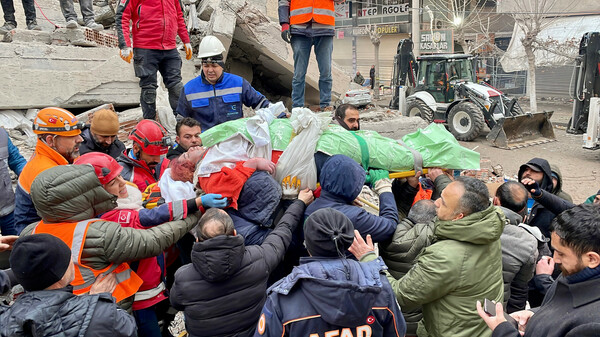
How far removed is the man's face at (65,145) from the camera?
116 inches

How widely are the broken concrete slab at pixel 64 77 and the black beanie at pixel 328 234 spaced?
5.29m

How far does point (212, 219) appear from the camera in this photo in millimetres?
2176

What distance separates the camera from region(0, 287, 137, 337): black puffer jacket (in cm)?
161

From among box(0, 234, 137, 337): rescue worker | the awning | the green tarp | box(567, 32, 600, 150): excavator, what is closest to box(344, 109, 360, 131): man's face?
the green tarp

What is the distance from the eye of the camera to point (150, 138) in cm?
312

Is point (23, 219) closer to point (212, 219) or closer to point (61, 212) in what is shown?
point (61, 212)

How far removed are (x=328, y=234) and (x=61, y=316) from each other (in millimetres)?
1109

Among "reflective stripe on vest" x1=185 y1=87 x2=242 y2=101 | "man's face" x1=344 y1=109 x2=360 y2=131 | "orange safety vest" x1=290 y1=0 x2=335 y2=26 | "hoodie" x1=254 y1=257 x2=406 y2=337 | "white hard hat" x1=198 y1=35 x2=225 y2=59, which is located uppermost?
"orange safety vest" x1=290 y1=0 x2=335 y2=26

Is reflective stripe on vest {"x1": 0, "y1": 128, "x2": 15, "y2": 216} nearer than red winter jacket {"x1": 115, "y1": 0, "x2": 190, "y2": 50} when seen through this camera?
Yes

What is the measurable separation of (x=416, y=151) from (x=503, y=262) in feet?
3.26

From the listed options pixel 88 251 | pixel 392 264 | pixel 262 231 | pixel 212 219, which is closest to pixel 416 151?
pixel 392 264

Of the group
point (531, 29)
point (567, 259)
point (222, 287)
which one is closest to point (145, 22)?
point (222, 287)

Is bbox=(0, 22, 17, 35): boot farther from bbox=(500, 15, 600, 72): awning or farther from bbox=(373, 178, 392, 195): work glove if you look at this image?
bbox=(500, 15, 600, 72): awning

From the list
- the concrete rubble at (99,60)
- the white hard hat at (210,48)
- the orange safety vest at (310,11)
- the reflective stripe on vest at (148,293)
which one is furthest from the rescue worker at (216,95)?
the concrete rubble at (99,60)
